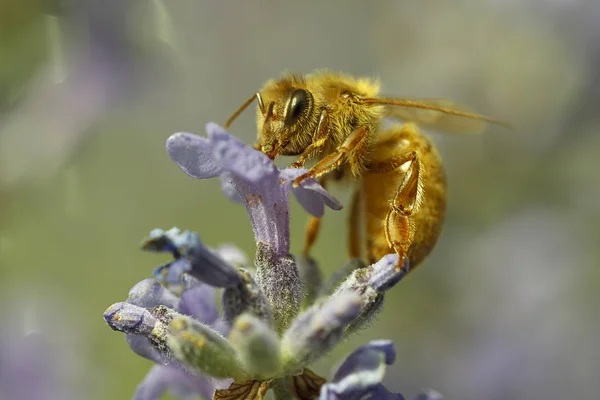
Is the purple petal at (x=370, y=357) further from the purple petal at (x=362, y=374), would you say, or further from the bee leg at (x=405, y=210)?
the bee leg at (x=405, y=210)

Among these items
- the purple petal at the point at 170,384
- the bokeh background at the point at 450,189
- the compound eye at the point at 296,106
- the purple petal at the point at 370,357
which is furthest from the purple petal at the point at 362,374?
the bokeh background at the point at 450,189

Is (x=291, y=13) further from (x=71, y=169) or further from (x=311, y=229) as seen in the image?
(x=311, y=229)

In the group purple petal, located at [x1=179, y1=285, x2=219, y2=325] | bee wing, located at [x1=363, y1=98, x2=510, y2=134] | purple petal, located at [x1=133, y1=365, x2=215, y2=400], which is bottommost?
purple petal, located at [x1=133, y1=365, x2=215, y2=400]

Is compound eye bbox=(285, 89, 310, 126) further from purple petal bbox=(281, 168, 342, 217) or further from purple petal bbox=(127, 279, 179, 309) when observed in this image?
purple petal bbox=(127, 279, 179, 309)

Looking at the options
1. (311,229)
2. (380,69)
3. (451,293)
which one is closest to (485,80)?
(380,69)

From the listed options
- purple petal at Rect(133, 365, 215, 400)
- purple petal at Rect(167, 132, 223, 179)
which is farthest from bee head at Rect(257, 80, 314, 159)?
purple petal at Rect(133, 365, 215, 400)
